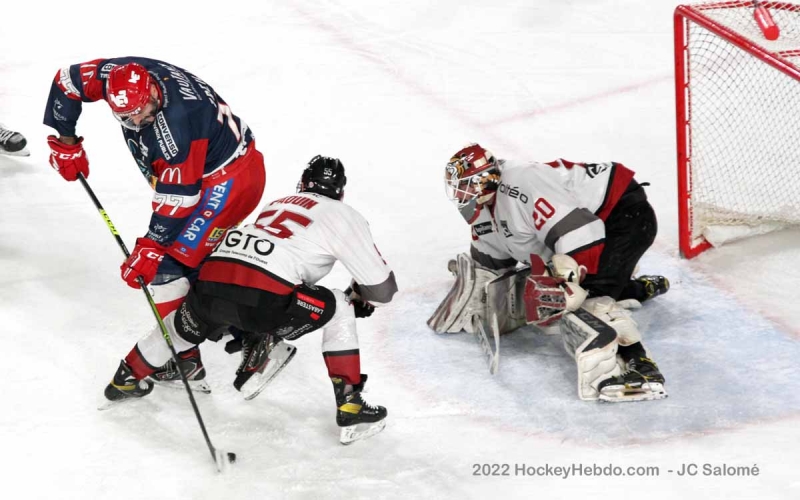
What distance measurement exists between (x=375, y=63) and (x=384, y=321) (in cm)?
262

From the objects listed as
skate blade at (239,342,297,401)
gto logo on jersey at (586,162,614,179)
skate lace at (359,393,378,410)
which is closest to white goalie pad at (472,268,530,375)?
gto logo on jersey at (586,162,614,179)

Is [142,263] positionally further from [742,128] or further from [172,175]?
[742,128]

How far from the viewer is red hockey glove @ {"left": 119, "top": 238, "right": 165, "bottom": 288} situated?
11.0ft

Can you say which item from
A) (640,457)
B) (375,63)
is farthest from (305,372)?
(375,63)

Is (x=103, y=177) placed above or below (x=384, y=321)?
above

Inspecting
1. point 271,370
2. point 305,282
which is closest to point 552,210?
point 305,282

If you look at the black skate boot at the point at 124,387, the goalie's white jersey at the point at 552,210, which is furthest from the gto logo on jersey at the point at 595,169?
the black skate boot at the point at 124,387

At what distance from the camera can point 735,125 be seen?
206 inches

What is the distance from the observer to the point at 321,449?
339 cm

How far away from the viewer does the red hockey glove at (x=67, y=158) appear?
398cm

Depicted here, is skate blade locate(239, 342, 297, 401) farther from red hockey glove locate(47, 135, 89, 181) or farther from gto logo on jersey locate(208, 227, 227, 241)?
Result: red hockey glove locate(47, 135, 89, 181)

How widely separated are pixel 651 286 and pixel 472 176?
3.39ft

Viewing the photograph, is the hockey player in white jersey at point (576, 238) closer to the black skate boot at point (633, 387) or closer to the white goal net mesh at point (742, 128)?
the black skate boot at point (633, 387)

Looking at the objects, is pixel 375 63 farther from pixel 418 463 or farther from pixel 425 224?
pixel 418 463
